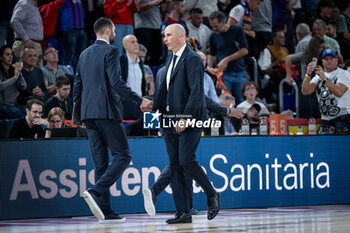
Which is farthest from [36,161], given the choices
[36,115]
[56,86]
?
[56,86]

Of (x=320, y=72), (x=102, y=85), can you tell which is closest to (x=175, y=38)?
(x=102, y=85)

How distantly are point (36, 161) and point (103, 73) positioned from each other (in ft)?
5.52

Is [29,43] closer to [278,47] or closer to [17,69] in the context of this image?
[17,69]

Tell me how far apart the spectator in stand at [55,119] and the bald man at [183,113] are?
1.97 meters

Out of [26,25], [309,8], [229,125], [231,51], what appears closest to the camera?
[229,125]

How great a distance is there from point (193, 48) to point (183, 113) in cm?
544

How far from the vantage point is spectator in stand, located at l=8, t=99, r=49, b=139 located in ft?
30.5

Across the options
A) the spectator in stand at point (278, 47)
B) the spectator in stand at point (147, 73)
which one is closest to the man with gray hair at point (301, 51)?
the spectator in stand at point (278, 47)

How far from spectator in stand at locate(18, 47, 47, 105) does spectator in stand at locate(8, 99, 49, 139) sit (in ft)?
4.56

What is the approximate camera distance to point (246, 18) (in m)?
14.4

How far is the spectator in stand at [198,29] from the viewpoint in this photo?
1363 centimetres

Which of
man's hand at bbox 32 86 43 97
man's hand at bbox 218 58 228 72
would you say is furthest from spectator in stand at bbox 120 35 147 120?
man's hand at bbox 218 58 228 72

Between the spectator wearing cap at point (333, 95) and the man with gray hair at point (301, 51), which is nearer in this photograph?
the spectator wearing cap at point (333, 95)

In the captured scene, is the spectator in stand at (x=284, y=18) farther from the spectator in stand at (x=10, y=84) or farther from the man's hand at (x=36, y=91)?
the spectator in stand at (x=10, y=84)
